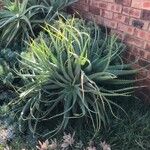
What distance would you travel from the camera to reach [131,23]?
3.47m

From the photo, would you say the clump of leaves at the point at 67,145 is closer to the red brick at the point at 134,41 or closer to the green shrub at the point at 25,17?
the red brick at the point at 134,41

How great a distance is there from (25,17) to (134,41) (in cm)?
144

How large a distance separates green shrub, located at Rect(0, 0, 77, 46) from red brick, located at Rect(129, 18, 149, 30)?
1086mm

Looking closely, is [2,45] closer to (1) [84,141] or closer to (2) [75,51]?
(2) [75,51]

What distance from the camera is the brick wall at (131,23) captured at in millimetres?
3320

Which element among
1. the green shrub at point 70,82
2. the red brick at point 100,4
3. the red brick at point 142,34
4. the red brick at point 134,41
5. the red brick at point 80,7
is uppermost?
the red brick at point 100,4

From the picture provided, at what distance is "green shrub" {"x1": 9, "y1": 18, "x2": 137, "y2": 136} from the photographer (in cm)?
313

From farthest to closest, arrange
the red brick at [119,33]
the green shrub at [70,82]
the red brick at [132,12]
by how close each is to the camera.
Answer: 1. the red brick at [119,33]
2. the red brick at [132,12]
3. the green shrub at [70,82]

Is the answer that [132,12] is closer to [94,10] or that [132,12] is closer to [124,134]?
[94,10]

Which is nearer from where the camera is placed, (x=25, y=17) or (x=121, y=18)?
(x=121, y=18)

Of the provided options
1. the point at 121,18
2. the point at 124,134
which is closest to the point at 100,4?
the point at 121,18

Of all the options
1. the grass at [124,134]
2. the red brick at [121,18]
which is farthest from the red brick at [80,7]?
the grass at [124,134]

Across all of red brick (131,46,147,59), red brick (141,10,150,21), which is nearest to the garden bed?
red brick (131,46,147,59)

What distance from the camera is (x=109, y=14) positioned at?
375cm
